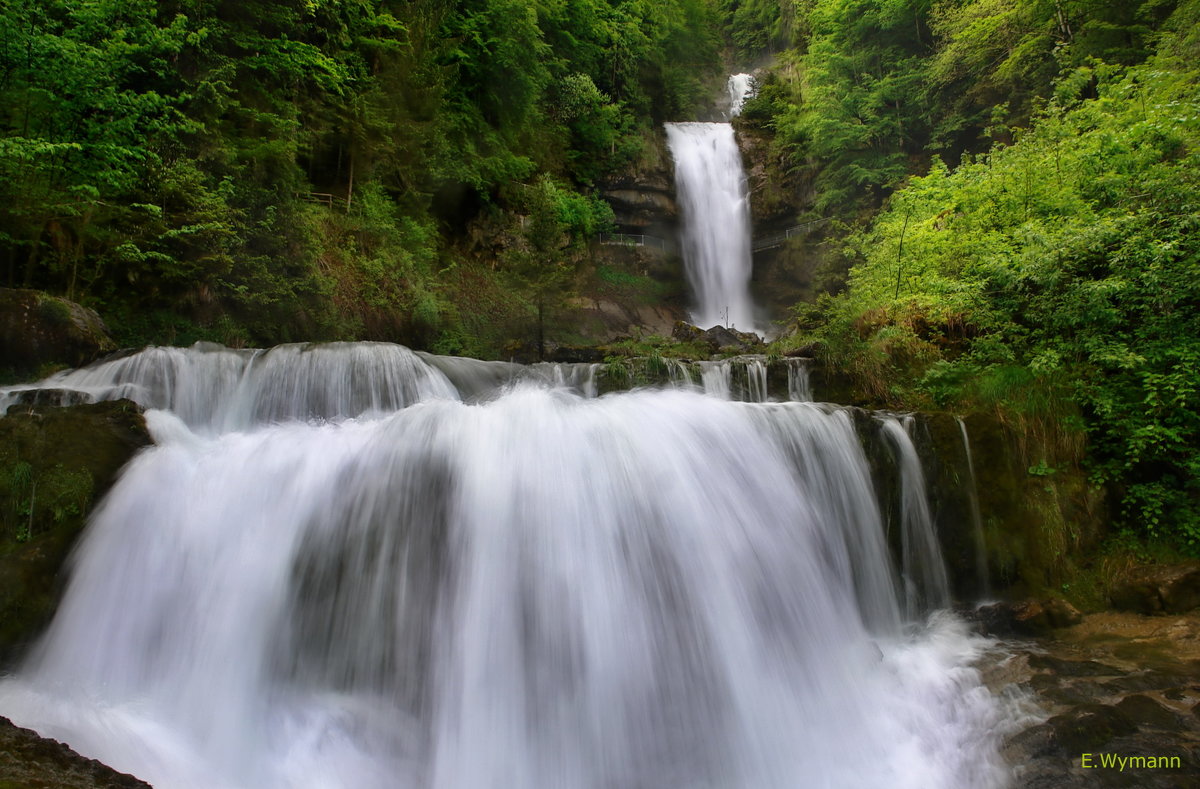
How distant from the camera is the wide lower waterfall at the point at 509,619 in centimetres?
357

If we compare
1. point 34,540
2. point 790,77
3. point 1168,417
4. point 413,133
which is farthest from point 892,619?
point 790,77

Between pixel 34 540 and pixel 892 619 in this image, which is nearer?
pixel 34 540

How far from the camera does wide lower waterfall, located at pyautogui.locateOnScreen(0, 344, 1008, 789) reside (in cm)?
357

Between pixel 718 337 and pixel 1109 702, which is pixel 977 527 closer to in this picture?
pixel 1109 702

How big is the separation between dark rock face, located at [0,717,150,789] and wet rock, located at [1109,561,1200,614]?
7.32m

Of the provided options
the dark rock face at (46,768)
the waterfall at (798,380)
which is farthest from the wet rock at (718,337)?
the dark rock face at (46,768)

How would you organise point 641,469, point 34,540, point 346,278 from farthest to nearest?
1. point 346,278
2. point 641,469
3. point 34,540

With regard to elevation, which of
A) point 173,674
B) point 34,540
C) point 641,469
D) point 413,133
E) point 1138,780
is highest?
point 413,133

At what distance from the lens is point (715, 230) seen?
920 inches

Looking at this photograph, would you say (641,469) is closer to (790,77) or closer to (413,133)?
(413,133)

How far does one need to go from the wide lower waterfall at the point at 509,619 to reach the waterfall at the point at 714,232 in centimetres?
1775

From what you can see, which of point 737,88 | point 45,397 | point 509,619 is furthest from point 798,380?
point 737,88

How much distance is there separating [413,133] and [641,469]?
1336 centimetres

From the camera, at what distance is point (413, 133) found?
14.9m
